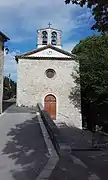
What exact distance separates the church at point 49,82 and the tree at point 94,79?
110cm

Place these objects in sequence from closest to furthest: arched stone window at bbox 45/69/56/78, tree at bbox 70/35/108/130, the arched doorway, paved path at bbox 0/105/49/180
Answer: paved path at bbox 0/105/49/180, tree at bbox 70/35/108/130, the arched doorway, arched stone window at bbox 45/69/56/78

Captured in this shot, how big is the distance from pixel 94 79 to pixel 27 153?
2381 cm

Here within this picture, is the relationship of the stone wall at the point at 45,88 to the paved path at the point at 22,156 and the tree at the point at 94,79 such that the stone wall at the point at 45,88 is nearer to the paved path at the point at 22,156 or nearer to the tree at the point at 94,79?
the tree at the point at 94,79

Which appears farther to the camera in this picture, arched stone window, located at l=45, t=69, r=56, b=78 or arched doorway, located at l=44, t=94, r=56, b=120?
arched stone window, located at l=45, t=69, r=56, b=78

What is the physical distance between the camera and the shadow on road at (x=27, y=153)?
804 cm

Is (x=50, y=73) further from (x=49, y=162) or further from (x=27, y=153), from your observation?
(x=49, y=162)

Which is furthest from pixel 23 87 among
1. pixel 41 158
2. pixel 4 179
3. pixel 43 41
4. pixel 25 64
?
pixel 4 179

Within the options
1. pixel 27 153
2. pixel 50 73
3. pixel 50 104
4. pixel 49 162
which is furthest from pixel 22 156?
pixel 50 73

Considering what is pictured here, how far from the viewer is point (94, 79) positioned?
3388 centimetres

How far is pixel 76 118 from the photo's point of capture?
3594cm

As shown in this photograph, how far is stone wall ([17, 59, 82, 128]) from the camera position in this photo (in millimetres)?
35531

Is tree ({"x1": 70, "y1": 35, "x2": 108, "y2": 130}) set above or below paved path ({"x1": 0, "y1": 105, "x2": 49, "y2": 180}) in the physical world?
above

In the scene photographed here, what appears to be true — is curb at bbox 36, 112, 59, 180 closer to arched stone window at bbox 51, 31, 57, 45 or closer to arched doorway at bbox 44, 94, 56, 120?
arched doorway at bbox 44, 94, 56, 120

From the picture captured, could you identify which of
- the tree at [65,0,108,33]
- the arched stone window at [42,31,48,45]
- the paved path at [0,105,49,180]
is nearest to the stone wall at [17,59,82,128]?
the arched stone window at [42,31,48,45]
